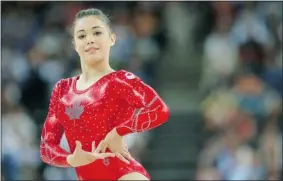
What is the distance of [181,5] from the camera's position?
958cm

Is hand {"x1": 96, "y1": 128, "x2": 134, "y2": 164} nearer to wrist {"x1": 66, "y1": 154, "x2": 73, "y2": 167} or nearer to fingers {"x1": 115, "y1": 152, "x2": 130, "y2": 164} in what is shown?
fingers {"x1": 115, "y1": 152, "x2": 130, "y2": 164}

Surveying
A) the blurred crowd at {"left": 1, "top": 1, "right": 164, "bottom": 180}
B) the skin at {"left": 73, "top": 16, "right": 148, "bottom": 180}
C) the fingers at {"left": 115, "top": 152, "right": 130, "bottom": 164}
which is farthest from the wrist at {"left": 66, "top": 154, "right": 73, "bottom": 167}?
the blurred crowd at {"left": 1, "top": 1, "right": 164, "bottom": 180}

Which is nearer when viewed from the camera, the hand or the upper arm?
the hand

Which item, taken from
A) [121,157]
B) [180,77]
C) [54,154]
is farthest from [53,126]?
[180,77]

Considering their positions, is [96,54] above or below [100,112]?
above

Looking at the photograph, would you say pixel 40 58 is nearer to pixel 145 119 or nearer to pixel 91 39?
pixel 91 39

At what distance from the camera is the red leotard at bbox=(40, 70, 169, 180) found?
12.3ft

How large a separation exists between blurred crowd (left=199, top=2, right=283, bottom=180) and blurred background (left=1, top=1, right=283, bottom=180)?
0.04 ft

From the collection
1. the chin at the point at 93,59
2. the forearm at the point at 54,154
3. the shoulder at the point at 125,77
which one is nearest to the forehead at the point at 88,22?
the chin at the point at 93,59

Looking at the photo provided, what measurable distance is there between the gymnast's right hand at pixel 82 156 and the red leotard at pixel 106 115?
0.06 metres

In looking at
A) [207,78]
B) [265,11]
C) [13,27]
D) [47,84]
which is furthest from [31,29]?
[265,11]

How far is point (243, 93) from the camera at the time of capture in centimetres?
802

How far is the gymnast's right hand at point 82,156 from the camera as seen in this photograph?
373 centimetres

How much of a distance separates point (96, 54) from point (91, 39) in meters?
0.08
